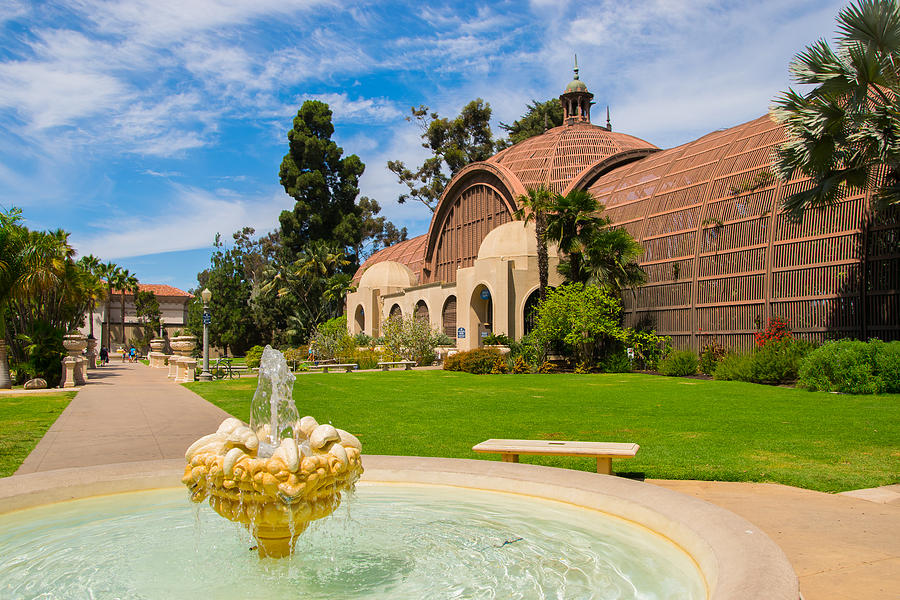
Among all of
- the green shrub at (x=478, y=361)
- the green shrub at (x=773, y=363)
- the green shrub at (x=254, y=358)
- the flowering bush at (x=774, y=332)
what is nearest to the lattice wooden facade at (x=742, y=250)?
the flowering bush at (x=774, y=332)

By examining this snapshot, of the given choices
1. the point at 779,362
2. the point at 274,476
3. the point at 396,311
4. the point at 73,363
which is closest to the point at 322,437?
the point at 274,476

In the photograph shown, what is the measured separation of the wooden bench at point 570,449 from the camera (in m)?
6.77

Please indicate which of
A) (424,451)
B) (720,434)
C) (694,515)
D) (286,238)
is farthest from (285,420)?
(286,238)

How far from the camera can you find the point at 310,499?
3838mm

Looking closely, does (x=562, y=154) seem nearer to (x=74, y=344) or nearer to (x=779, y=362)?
(x=779, y=362)

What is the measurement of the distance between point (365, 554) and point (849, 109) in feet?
53.1

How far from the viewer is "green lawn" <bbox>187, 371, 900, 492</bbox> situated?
8.17 meters

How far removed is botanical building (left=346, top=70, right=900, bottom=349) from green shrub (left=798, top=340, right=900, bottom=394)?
2569 mm

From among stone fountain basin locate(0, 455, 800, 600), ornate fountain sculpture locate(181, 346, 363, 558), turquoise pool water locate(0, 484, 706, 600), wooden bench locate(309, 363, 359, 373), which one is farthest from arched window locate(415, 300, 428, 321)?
ornate fountain sculpture locate(181, 346, 363, 558)

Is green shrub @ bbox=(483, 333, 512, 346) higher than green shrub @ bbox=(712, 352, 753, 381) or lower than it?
higher

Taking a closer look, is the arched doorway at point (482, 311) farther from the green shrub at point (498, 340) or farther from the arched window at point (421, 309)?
the arched window at point (421, 309)

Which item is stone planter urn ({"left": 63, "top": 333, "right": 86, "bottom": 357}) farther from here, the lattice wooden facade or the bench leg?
the bench leg

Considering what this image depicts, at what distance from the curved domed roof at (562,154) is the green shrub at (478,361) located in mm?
11922

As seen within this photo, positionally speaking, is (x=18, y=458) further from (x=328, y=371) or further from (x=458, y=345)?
(x=458, y=345)
